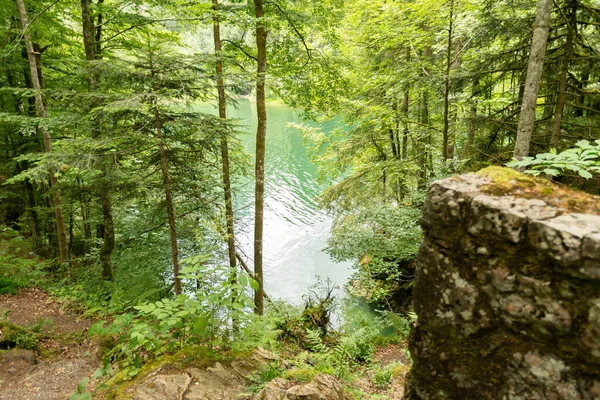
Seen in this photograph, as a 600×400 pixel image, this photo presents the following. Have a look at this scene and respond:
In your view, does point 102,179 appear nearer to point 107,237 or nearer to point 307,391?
point 107,237

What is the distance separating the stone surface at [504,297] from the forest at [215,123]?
0.75m

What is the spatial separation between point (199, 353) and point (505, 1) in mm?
8343

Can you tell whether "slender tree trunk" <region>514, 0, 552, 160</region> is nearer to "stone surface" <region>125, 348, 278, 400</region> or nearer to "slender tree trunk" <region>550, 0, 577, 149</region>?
"slender tree trunk" <region>550, 0, 577, 149</region>

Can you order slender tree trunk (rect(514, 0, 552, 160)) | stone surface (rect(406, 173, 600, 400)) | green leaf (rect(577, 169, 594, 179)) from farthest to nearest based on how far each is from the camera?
slender tree trunk (rect(514, 0, 552, 160))
green leaf (rect(577, 169, 594, 179))
stone surface (rect(406, 173, 600, 400))

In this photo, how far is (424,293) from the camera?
2.51 metres

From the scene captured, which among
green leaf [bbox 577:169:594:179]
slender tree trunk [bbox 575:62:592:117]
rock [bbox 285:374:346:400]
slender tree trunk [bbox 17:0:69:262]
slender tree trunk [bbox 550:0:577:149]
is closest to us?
green leaf [bbox 577:169:594:179]

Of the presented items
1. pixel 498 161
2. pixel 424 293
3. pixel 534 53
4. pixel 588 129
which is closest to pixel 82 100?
pixel 424 293

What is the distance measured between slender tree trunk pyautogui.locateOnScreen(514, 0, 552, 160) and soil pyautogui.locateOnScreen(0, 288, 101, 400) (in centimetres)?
785

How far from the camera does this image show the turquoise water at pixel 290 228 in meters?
13.3

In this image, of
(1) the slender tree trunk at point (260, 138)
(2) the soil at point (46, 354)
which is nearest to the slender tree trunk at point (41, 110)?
(2) the soil at point (46, 354)

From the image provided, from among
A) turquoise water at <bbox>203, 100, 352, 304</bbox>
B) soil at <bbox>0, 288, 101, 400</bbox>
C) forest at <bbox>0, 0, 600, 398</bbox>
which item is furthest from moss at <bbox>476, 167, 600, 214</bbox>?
soil at <bbox>0, 288, 101, 400</bbox>

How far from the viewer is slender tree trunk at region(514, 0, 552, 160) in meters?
4.63

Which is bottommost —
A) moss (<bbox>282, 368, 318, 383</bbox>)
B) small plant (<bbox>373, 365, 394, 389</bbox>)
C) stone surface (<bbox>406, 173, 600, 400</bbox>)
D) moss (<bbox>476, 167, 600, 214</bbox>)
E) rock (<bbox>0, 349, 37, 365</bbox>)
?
small plant (<bbox>373, 365, 394, 389</bbox>)

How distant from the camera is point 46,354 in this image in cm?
566
